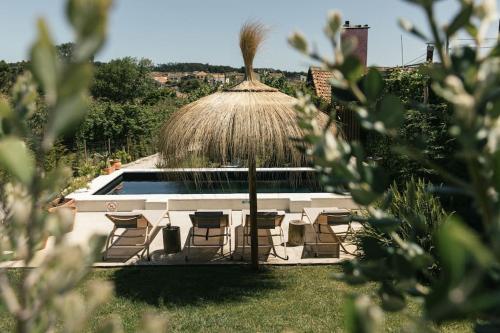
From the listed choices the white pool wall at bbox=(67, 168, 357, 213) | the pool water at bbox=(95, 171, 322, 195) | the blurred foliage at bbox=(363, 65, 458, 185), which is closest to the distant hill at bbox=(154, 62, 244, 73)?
the pool water at bbox=(95, 171, 322, 195)

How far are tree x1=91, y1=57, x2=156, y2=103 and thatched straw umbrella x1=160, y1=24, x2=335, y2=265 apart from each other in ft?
171

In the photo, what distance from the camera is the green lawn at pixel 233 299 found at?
17.5 ft

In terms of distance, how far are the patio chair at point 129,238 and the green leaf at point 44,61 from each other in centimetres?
741

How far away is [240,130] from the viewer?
6.20 meters

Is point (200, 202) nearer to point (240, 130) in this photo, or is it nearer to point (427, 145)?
point (240, 130)

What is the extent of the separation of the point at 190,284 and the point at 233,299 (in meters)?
0.78

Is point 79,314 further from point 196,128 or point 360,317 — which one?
point 196,128

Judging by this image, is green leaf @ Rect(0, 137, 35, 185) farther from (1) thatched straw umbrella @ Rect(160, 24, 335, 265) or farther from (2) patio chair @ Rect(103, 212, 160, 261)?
(2) patio chair @ Rect(103, 212, 160, 261)

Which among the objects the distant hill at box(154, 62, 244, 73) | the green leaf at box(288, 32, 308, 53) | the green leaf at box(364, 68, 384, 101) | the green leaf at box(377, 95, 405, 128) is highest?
the distant hill at box(154, 62, 244, 73)

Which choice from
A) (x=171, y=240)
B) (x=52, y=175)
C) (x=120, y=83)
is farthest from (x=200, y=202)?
(x=120, y=83)

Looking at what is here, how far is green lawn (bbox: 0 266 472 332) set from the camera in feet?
17.5

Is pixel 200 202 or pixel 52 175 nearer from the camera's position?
pixel 52 175

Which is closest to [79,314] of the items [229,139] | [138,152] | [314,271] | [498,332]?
[498,332]

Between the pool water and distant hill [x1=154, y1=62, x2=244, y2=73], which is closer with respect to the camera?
the pool water
